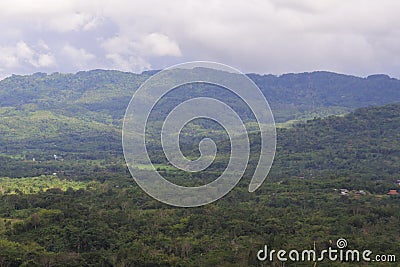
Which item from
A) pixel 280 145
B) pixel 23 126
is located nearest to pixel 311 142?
pixel 280 145

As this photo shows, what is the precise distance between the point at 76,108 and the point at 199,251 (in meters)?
106

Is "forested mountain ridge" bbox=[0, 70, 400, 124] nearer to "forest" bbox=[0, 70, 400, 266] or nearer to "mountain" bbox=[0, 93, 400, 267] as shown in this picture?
"forest" bbox=[0, 70, 400, 266]

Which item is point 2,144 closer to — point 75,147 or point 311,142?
point 75,147

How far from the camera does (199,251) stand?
77.4ft

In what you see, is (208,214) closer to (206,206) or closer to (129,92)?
(206,206)

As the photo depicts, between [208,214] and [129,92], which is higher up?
[129,92]

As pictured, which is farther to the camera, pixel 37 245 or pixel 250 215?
pixel 250 215

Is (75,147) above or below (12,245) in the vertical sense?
above

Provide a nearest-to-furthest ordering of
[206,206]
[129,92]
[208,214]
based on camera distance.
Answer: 1. [208,214]
2. [206,206]
3. [129,92]

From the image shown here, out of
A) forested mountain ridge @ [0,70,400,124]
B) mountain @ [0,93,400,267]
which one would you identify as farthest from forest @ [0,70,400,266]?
forested mountain ridge @ [0,70,400,124]

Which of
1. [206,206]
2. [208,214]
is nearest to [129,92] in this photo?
[206,206]

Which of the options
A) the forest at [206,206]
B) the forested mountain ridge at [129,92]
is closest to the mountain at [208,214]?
the forest at [206,206]

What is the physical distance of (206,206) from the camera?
32531 mm

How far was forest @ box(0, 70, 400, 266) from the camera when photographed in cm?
2248
